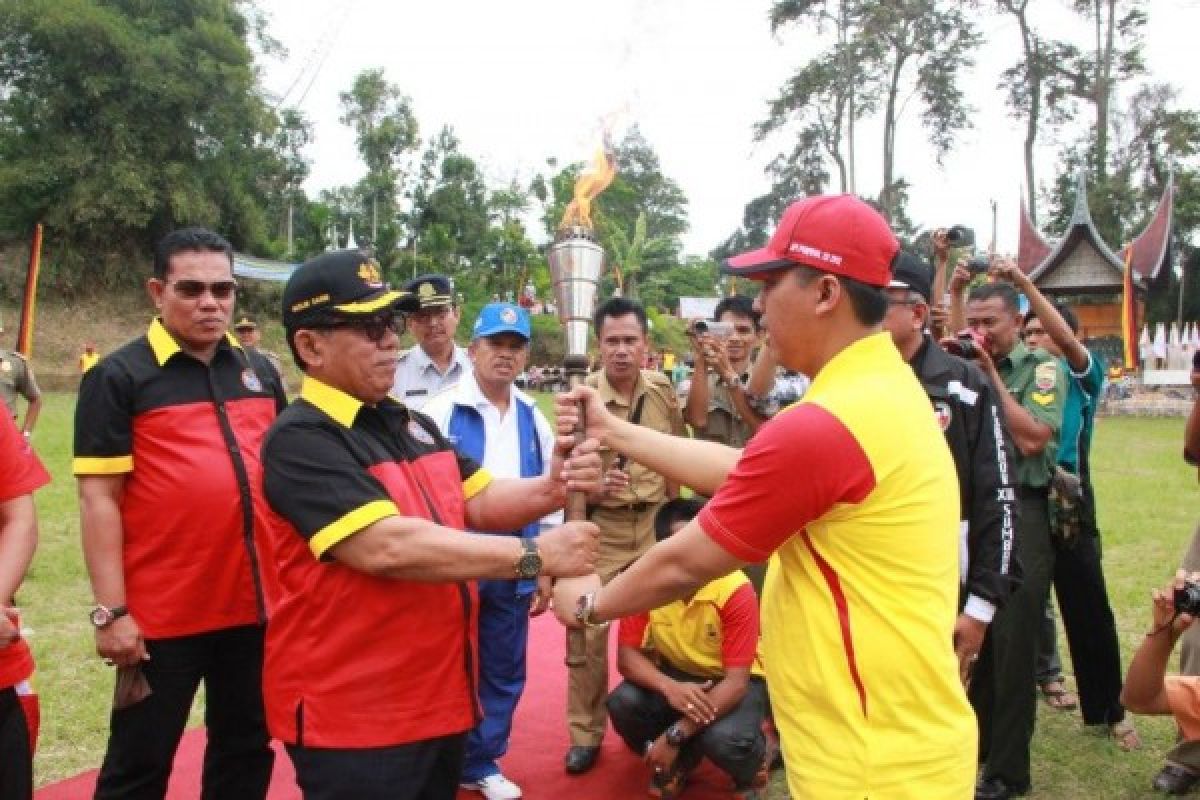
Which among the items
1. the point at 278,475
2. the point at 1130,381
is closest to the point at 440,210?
the point at 1130,381

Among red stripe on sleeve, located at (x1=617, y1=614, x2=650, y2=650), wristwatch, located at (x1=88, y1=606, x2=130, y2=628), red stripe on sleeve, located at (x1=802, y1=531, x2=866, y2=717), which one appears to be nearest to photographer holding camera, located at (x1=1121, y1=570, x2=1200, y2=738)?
red stripe on sleeve, located at (x1=802, y1=531, x2=866, y2=717)

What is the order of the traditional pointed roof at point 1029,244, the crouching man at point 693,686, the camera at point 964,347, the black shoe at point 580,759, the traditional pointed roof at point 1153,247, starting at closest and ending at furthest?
the camera at point 964,347 → the crouching man at point 693,686 → the black shoe at point 580,759 → the traditional pointed roof at point 1153,247 → the traditional pointed roof at point 1029,244

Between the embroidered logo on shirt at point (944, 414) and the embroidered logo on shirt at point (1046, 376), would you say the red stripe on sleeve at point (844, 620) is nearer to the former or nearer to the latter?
the embroidered logo on shirt at point (944, 414)

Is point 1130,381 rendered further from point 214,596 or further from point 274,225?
point 274,225

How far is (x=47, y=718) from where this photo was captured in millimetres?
4914

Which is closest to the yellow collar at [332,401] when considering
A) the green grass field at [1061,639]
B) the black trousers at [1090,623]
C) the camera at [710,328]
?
the green grass field at [1061,639]

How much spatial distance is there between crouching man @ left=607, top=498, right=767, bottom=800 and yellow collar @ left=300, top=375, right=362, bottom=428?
1884 mm

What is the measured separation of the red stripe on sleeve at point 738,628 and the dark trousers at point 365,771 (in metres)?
2.02

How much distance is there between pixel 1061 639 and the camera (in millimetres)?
6531

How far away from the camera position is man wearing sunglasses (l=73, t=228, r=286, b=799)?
3109 mm

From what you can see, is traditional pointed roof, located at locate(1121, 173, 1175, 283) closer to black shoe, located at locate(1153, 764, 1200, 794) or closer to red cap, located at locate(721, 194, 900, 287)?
black shoe, located at locate(1153, 764, 1200, 794)

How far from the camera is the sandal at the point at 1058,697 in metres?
5.36

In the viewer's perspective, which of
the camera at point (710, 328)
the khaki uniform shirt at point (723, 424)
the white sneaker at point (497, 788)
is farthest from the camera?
the khaki uniform shirt at point (723, 424)

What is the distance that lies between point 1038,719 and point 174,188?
34.0 metres
